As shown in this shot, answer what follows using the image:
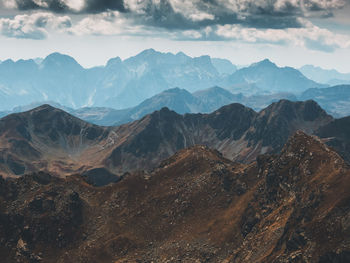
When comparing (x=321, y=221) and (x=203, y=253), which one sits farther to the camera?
(x=203, y=253)

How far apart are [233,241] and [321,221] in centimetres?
3767

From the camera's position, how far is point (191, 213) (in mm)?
138750

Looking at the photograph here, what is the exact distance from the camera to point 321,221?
8831 centimetres

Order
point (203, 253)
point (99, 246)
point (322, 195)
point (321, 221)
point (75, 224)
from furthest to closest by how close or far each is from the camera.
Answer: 1. point (75, 224)
2. point (99, 246)
3. point (203, 253)
4. point (322, 195)
5. point (321, 221)

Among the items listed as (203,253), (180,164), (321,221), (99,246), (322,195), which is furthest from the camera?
(180,164)

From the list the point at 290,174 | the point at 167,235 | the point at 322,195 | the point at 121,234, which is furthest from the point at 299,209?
the point at 121,234

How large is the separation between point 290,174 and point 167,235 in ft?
156

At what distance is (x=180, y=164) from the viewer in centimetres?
16575

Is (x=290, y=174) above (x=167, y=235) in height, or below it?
above

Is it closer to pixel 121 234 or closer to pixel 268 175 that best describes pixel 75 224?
pixel 121 234

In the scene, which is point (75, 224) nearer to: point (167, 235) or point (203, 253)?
point (167, 235)

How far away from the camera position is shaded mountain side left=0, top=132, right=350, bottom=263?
97.8 meters

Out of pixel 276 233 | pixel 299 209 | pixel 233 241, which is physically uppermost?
pixel 299 209

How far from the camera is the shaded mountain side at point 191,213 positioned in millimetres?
97750
